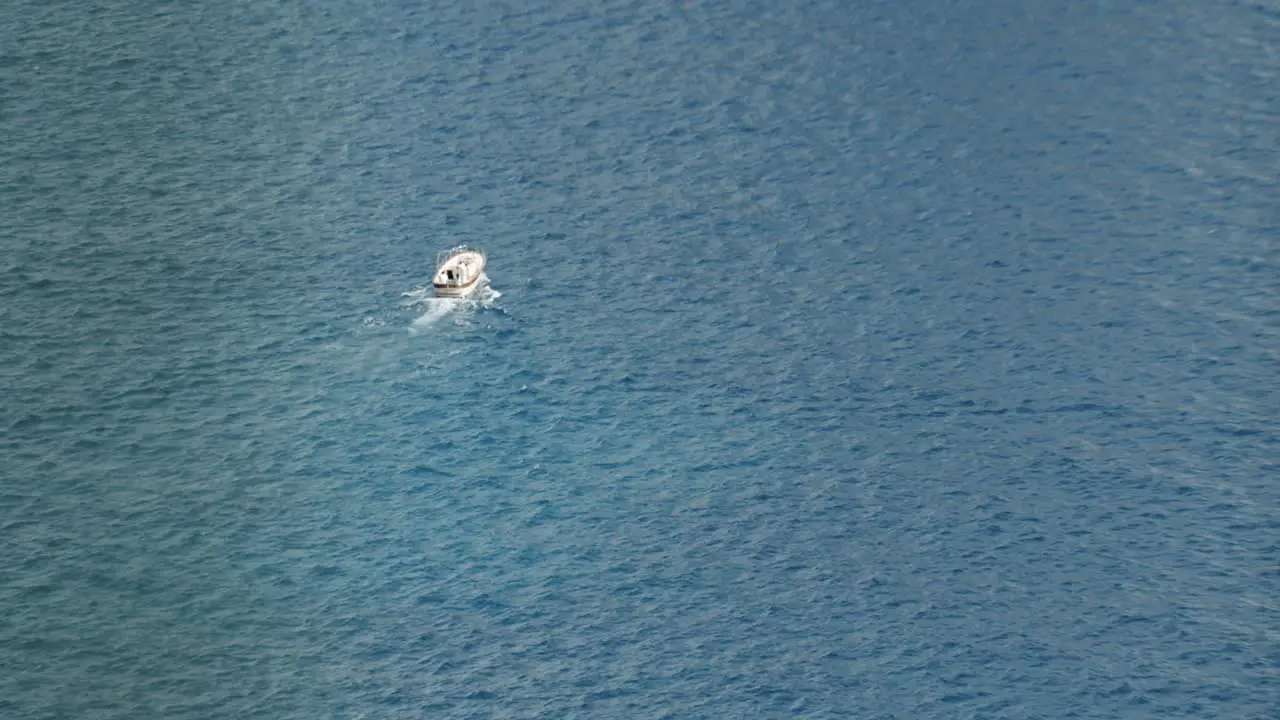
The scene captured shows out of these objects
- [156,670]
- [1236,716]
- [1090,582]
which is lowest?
[1236,716]

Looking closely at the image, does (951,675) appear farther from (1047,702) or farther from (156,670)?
(156,670)

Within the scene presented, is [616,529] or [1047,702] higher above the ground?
[616,529]

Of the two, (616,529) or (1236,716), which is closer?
(1236,716)

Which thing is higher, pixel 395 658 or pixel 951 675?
pixel 395 658

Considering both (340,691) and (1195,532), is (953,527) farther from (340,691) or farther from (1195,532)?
(340,691)

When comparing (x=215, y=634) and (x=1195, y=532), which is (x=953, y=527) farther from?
(x=215, y=634)

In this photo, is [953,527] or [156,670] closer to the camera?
[156,670]

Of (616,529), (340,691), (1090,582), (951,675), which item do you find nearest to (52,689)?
(340,691)

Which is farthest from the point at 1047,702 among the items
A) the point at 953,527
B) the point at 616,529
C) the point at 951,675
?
the point at 616,529
